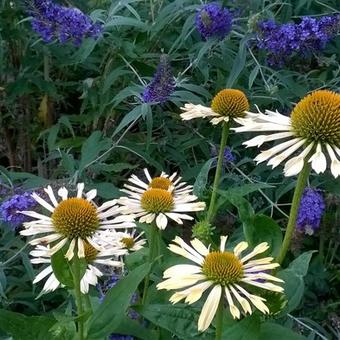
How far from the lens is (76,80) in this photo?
108 inches

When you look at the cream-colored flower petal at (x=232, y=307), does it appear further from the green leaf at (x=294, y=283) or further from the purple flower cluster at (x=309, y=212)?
the purple flower cluster at (x=309, y=212)

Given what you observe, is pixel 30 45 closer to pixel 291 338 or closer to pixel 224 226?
pixel 224 226

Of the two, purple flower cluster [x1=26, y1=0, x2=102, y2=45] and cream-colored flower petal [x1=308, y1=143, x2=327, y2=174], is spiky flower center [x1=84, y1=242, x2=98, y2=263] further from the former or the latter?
purple flower cluster [x1=26, y1=0, x2=102, y2=45]

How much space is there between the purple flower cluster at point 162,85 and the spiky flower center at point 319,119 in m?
0.75

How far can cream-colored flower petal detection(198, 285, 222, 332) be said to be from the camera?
37.9 inches

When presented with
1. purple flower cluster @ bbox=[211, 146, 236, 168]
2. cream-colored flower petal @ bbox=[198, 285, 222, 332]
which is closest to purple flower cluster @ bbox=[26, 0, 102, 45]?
purple flower cluster @ bbox=[211, 146, 236, 168]

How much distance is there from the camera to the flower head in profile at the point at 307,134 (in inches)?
41.6

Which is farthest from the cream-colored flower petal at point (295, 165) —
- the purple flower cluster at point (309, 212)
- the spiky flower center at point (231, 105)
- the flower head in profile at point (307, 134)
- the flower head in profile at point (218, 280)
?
the purple flower cluster at point (309, 212)

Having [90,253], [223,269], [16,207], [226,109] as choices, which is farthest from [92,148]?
[223,269]

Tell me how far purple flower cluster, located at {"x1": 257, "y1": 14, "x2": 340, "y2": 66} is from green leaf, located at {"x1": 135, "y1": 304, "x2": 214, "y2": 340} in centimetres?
111

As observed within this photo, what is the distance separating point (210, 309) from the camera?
0.97m

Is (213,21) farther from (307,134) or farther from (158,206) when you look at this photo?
(307,134)

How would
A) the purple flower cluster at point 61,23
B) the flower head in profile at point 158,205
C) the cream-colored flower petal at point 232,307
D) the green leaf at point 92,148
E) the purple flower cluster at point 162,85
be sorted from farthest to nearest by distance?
the purple flower cluster at point 61,23 < the green leaf at point 92,148 < the purple flower cluster at point 162,85 < the flower head in profile at point 158,205 < the cream-colored flower petal at point 232,307

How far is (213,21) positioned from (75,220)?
3.59 feet
